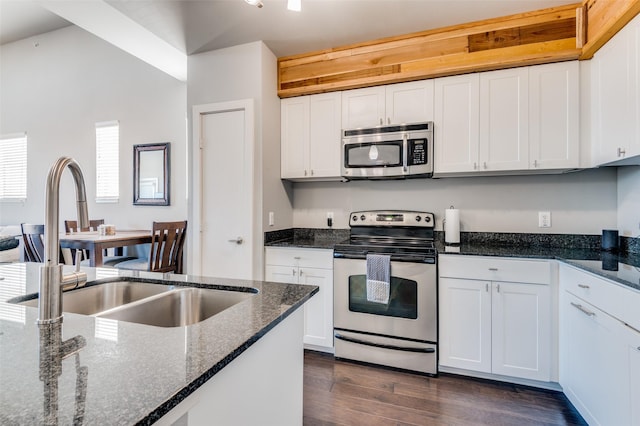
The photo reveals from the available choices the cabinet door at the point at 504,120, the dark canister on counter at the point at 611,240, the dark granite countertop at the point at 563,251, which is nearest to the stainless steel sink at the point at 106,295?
the dark granite countertop at the point at 563,251

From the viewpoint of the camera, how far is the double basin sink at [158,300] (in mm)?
1234

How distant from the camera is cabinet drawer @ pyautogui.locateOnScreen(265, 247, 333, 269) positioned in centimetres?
262

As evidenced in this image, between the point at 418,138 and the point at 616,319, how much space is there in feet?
5.58

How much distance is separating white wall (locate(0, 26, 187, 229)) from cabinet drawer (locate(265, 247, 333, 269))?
193 centimetres

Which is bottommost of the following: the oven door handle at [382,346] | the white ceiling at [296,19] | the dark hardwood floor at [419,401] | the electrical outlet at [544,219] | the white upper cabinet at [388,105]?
the dark hardwood floor at [419,401]

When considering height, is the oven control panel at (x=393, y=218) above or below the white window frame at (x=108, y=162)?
below

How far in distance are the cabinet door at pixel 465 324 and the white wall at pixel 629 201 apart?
1115 mm

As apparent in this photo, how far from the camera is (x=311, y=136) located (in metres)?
2.98

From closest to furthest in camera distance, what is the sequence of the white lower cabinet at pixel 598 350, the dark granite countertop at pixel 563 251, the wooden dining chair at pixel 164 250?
1. the white lower cabinet at pixel 598 350
2. the dark granite countertop at pixel 563 251
3. the wooden dining chair at pixel 164 250

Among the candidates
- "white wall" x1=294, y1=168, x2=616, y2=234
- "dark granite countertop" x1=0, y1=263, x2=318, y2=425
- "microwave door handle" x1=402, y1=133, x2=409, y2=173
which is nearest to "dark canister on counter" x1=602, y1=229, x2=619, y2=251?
"white wall" x1=294, y1=168, x2=616, y2=234

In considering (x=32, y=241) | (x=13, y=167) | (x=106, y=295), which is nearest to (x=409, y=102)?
(x=106, y=295)

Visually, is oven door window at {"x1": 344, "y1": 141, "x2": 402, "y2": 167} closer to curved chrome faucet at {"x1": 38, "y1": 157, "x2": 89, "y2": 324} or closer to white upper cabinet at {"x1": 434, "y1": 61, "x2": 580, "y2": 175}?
white upper cabinet at {"x1": 434, "y1": 61, "x2": 580, "y2": 175}

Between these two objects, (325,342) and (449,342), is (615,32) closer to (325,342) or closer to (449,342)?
(449,342)

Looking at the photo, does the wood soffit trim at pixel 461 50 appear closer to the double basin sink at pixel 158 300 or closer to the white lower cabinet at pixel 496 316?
the white lower cabinet at pixel 496 316
